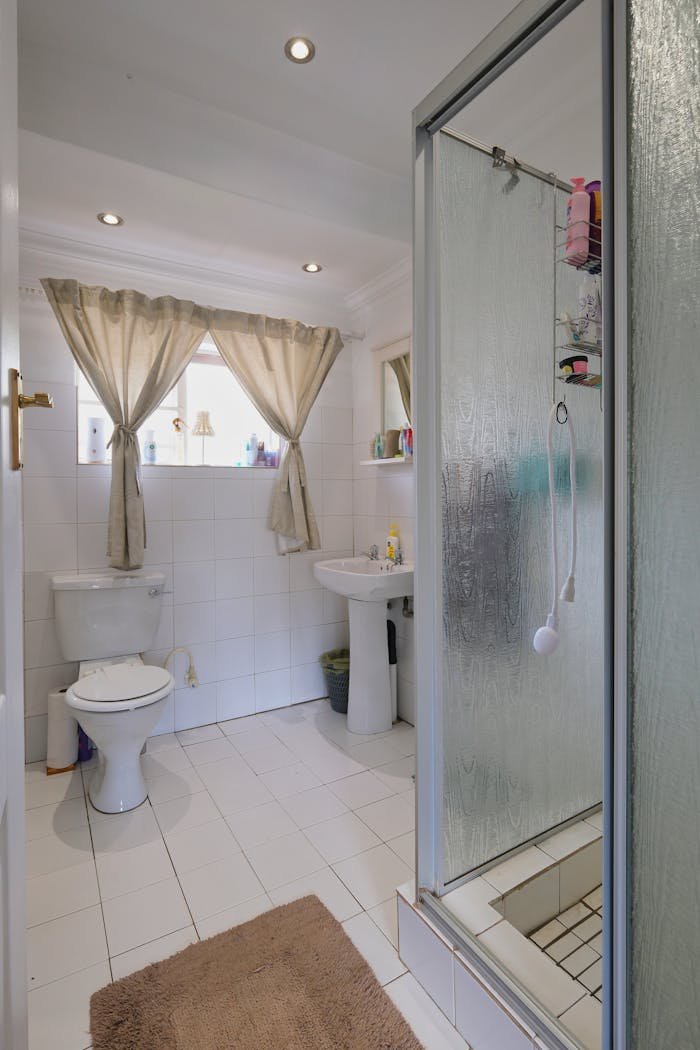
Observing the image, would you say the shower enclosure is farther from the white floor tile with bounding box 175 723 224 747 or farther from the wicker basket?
the white floor tile with bounding box 175 723 224 747

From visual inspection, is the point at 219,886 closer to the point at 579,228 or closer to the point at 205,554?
the point at 205,554

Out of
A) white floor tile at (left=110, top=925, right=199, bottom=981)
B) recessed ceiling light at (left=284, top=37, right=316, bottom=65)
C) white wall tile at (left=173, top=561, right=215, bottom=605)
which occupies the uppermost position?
recessed ceiling light at (left=284, top=37, right=316, bottom=65)

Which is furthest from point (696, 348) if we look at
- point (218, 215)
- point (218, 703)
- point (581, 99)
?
point (218, 703)

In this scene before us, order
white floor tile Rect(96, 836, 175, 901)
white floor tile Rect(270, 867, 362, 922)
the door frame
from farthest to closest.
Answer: white floor tile Rect(96, 836, 175, 901) < white floor tile Rect(270, 867, 362, 922) < the door frame

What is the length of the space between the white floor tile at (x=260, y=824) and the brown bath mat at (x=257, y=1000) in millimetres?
398

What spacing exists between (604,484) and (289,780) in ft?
6.38

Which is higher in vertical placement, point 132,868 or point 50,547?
point 50,547

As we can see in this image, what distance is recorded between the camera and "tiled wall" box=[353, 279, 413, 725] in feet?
9.19

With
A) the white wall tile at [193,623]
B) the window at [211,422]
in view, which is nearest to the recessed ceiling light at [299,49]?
the window at [211,422]

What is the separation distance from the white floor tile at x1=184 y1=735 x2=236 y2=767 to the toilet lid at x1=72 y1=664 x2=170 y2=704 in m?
0.53

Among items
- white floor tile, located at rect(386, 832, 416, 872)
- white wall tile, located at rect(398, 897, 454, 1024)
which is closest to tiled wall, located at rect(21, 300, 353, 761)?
white floor tile, located at rect(386, 832, 416, 872)

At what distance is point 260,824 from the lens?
198cm

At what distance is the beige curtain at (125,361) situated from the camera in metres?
2.37

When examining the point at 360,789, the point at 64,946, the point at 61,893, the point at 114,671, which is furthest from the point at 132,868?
the point at 360,789
